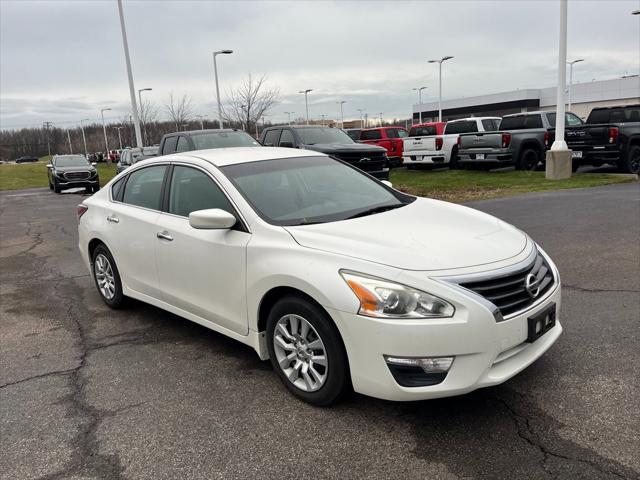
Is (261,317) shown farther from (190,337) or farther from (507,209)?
(507,209)

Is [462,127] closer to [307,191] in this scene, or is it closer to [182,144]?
[182,144]

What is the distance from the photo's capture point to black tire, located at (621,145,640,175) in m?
15.1

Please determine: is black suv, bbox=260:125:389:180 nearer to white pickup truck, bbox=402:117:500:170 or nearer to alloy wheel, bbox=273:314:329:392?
white pickup truck, bbox=402:117:500:170

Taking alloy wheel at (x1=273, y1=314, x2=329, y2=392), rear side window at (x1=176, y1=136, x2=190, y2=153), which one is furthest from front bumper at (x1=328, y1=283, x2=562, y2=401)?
rear side window at (x1=176, y1=136, x2=190, y2=153)

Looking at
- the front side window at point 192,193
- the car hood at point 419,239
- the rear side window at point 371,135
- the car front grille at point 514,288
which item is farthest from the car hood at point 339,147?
the rear side window at point 371,135

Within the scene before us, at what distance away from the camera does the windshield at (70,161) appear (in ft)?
78.3

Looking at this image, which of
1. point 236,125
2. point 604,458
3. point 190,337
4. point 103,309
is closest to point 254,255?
point 190,337

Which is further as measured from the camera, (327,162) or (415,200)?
(327,162)

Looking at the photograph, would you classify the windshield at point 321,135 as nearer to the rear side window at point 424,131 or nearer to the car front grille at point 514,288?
the rear side window at point 424,131

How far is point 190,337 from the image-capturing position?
4730 millimetres

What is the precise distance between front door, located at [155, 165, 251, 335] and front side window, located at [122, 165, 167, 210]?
0.72 feet

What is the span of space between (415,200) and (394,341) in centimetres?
191

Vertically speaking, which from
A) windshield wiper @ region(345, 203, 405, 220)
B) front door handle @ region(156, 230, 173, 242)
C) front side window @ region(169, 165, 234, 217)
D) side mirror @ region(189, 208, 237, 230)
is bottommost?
front door handle @ region(156, 230, 173, 242)

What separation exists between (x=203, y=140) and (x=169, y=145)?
3.93ft
